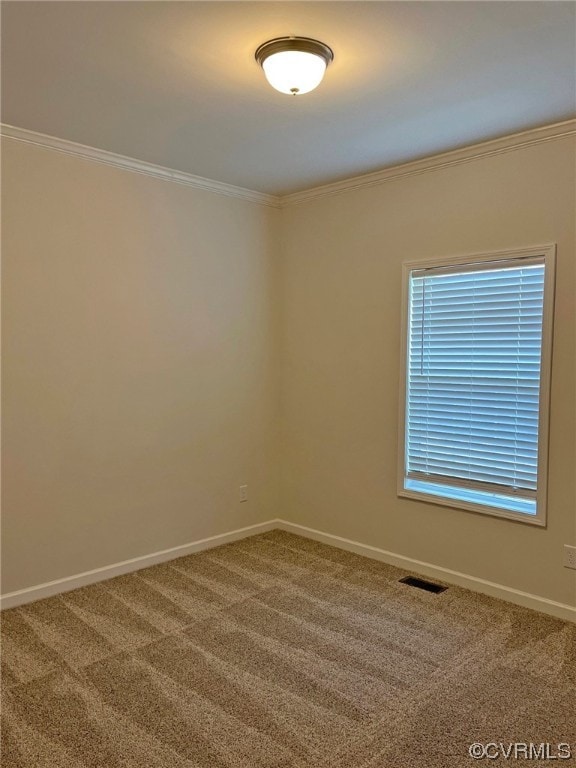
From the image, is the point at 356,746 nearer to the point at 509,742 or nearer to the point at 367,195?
the point at 509,742

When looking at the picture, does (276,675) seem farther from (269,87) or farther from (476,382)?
(269,87)

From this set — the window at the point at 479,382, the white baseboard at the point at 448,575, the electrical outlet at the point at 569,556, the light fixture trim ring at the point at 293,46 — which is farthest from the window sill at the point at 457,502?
the light fixture trim ring at the point at 293,46

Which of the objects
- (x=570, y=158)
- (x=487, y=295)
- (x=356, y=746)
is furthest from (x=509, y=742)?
(x=570, y=158)

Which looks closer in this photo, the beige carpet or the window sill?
the beige carpet

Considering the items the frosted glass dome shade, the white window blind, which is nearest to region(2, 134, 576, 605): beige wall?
the white window blind

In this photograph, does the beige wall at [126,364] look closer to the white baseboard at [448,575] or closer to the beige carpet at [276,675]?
the beige carpet at [276,675]

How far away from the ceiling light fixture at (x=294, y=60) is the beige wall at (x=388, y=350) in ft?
5.09

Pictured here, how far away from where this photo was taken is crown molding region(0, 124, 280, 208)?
330cm

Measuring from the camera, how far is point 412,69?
8.37ft

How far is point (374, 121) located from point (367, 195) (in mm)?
1031

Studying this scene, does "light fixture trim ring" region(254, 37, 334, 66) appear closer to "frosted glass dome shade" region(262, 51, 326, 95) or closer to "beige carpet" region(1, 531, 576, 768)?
"frosted glass dome shade" region(262, 51, 326, 95)

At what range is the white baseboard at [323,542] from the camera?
11.1 ft

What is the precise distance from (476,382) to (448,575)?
1.29 metres

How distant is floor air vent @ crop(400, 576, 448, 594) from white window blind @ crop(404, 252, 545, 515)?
59 cm
